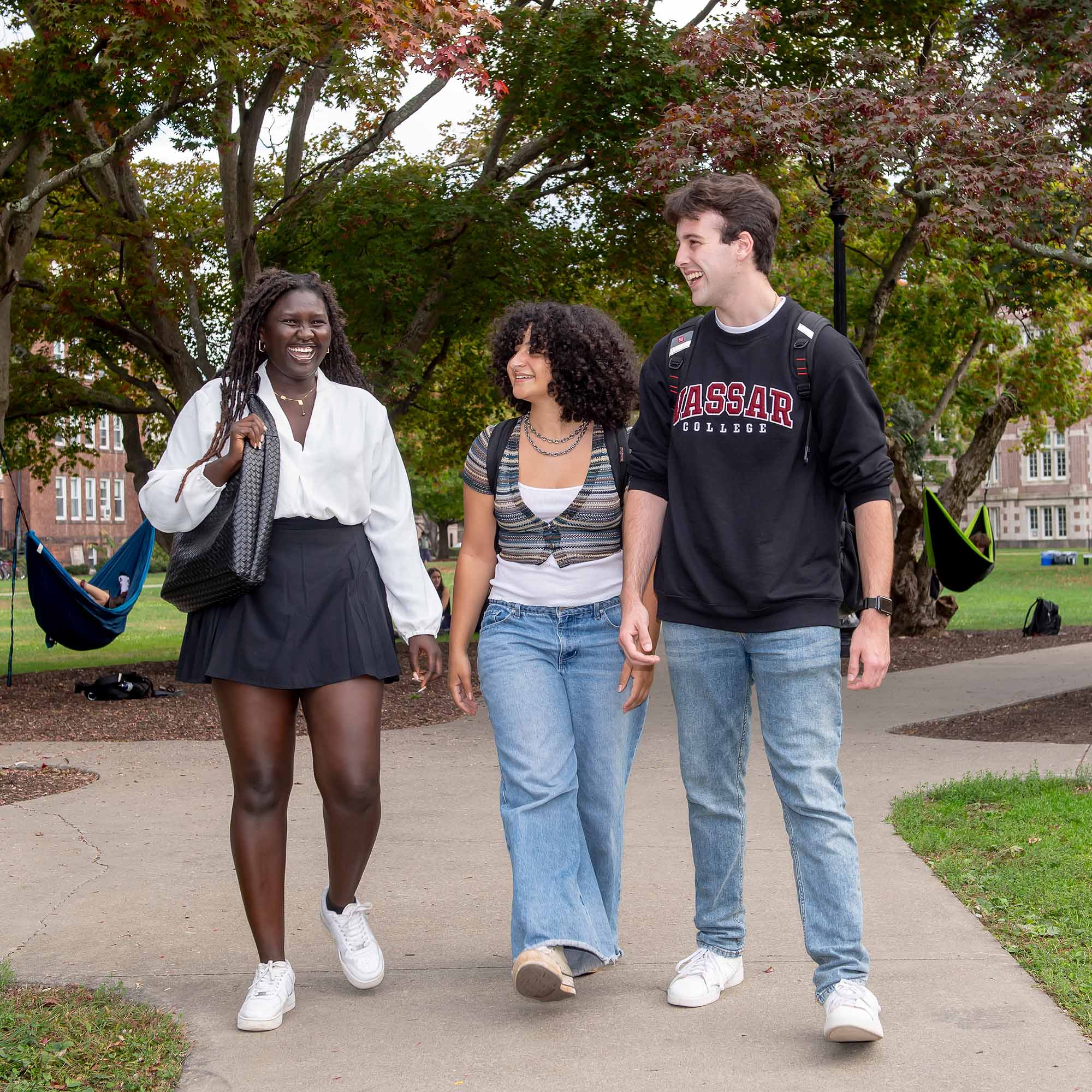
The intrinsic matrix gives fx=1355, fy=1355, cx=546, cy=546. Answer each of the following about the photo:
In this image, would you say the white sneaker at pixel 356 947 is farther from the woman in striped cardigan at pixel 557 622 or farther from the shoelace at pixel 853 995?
the shoelace at pixel 853 995

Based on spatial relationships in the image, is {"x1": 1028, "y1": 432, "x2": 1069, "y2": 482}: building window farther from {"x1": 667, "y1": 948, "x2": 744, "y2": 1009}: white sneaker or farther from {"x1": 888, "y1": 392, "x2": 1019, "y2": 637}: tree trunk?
{"x1": 667, "y1": 948, "x2": 744, "y2": 1009}: white sneaker

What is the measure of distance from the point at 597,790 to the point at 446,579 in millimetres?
36275

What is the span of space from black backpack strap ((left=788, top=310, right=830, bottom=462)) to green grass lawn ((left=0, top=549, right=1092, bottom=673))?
14386mm

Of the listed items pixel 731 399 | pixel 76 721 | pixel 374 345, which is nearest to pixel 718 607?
pixel 731 399

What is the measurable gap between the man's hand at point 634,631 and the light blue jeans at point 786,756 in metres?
0.07

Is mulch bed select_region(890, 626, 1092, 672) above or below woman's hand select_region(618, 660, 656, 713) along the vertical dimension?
below

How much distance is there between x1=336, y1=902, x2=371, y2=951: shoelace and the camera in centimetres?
389

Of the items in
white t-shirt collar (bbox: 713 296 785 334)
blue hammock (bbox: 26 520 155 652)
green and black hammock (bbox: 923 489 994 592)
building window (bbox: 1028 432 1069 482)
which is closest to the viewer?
white t-shirt collar (bbox: 713 296 785 334)

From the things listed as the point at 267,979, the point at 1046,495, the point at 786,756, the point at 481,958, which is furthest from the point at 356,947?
the point at 1046,495

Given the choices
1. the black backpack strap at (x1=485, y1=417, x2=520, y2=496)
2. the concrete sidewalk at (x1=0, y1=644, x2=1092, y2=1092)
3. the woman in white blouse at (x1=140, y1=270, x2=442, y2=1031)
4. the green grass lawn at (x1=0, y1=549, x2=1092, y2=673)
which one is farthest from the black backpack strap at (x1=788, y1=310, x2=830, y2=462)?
the green grass lawn at (x1=0, y1=549, x2=1092, y2=673)

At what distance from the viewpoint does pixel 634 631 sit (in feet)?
11.7

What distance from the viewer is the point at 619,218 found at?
14672 millimetres

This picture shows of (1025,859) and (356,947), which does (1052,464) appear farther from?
(356,947)

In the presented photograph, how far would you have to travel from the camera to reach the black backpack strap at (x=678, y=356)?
3586mm
